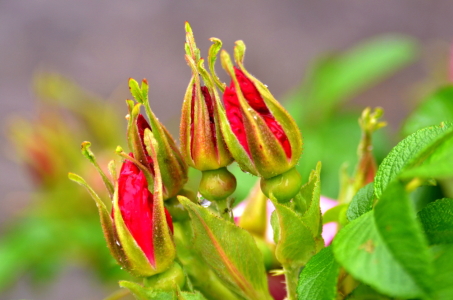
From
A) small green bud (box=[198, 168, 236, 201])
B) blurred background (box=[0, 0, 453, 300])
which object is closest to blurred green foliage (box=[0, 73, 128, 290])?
small green bud (box=[198, 168, 236, 201])

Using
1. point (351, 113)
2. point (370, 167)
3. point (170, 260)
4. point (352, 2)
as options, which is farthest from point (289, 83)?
point (170, 260)

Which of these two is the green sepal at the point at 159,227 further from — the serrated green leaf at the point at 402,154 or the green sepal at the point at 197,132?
the serrated green leaf at the point at 402,154

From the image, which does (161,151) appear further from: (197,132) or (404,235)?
(404,235)

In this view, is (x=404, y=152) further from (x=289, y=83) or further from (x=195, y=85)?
(x=289, y=83)

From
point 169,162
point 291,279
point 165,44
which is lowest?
point 291,279

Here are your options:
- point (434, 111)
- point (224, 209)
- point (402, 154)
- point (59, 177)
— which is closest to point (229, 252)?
point (224, 209)

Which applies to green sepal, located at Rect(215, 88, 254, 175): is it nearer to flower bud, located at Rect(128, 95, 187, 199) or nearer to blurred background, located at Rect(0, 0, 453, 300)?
flower bud, located at Rect(128, 95, 187, 199)
